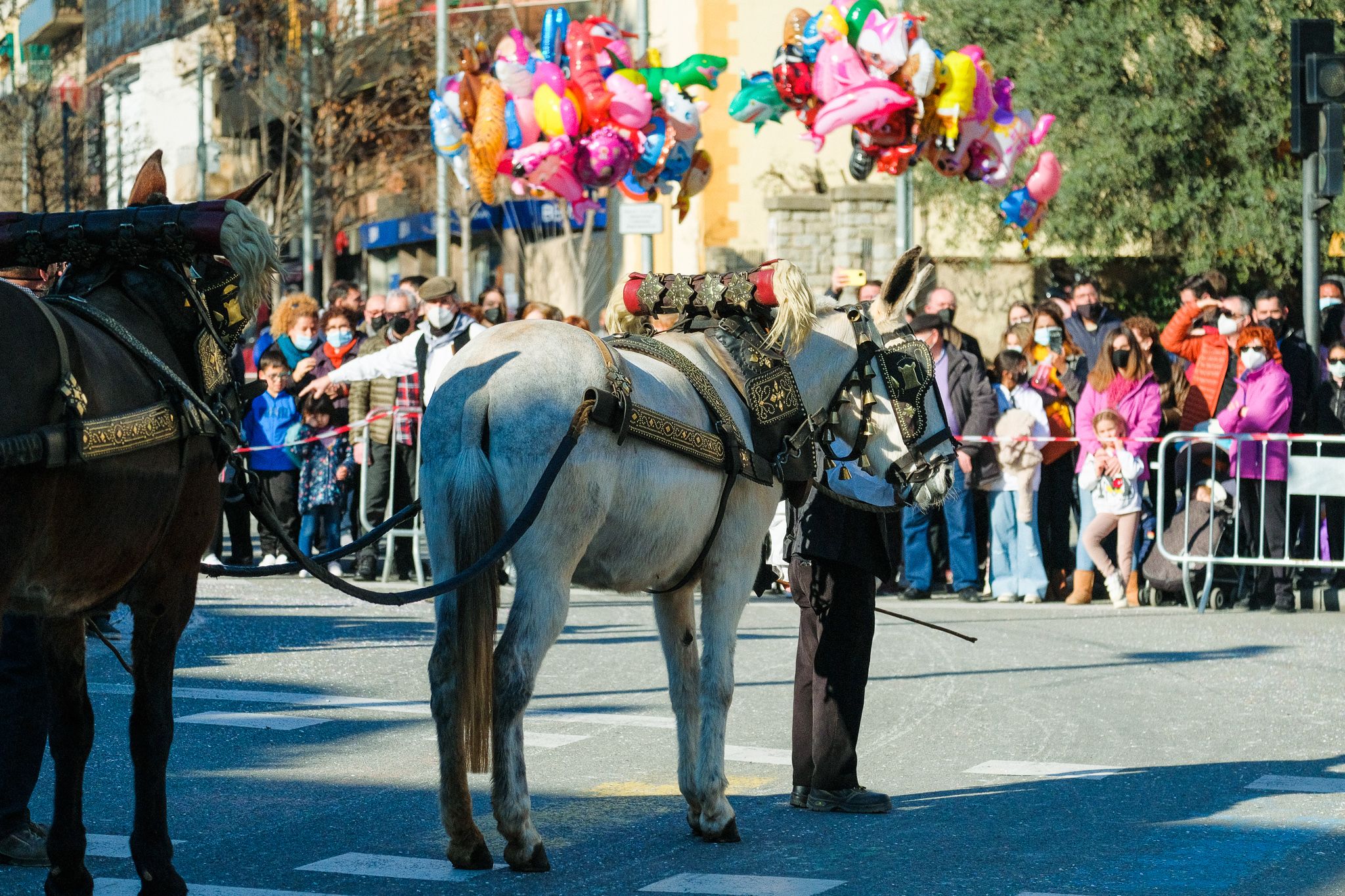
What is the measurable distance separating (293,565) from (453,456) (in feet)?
1.95

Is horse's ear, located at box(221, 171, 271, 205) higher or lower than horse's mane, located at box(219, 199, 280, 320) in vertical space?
higher

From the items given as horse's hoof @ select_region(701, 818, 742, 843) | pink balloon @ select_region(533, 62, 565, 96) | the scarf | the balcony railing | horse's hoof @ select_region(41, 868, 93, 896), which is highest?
the balcony railing

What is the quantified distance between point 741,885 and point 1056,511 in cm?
912

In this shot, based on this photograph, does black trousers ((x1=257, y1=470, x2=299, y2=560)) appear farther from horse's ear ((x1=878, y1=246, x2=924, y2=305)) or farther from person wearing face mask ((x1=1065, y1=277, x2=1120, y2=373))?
horse's ear ((x1=878, y1=246, x2=924, y2=305))

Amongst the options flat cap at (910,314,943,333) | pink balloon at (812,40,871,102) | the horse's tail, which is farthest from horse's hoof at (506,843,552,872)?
pink balloon at (812,40,871,102)

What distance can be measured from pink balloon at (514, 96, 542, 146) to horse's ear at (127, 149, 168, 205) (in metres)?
11.1

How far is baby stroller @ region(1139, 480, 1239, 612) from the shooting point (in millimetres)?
13828

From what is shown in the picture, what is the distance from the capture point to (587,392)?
586cm

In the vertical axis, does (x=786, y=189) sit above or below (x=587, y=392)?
above

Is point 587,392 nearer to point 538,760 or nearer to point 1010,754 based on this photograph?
point 538,760

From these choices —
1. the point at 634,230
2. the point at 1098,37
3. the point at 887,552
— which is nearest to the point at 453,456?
the point at 887,552

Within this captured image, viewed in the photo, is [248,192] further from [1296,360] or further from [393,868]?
[1296,360]

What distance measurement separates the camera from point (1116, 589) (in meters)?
14.1

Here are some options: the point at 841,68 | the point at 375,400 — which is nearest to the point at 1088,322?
the point at 841,68
